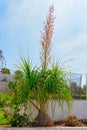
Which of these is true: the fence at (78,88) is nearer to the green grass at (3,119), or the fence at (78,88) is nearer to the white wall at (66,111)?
the white wall at (66,111)

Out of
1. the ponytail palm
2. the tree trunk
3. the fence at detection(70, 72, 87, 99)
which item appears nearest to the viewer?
the ponytail palm

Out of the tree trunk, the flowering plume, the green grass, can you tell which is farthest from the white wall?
the flowering plume

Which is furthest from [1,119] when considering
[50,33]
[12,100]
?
[50,33]

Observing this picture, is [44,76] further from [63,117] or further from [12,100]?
[63,117]

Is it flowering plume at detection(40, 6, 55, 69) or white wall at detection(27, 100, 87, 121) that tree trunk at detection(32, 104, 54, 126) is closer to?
white wall at detection(27, 100, 87, 121)

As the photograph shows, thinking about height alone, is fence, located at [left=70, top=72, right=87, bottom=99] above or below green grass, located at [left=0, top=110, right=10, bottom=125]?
above

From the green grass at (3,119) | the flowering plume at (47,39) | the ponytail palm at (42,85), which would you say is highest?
the flowering plume at (47,39)

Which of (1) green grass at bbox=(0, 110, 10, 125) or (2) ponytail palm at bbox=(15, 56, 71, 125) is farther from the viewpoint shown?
(1) green grass at bbox=(0, 110, 10, 125)

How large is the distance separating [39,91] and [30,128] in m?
1.12

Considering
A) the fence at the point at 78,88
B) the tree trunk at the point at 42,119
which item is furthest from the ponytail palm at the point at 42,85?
the fence at the point at 78,88

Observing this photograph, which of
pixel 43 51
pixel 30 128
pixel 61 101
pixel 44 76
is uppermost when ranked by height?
pixel 43 51

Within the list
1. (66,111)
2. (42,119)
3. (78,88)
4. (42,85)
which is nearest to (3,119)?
(42,119)

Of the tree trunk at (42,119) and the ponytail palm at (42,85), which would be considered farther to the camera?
the tree trunk at (42,119)

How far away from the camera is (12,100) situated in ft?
36.4
